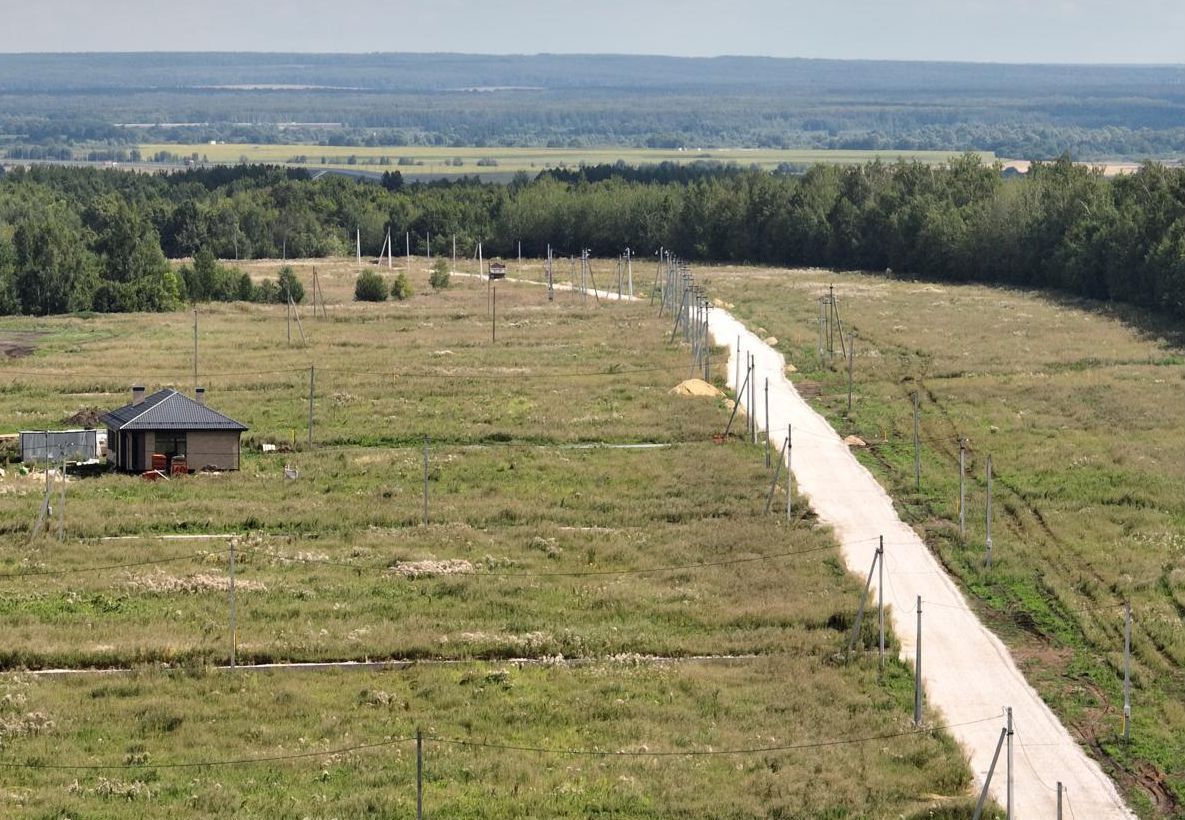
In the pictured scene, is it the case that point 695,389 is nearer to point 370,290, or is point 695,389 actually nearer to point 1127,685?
point 1127,685

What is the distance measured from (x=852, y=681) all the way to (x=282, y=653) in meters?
9.36

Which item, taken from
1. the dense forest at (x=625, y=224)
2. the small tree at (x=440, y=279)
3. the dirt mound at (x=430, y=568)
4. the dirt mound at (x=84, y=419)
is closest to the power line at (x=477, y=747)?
the dirt mound at (x=430, y=568)

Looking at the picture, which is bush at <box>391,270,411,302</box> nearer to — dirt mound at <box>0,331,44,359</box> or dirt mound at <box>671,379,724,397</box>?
dirt mound at <box>0,331,44,359</box>

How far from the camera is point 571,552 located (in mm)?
39344

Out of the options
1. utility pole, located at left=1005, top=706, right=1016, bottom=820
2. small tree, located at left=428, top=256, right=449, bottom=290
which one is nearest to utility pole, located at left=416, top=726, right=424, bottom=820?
utility pole, located at left=1005, top=706, right=1016, bottom=820

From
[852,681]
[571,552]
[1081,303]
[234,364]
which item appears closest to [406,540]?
[571,552]

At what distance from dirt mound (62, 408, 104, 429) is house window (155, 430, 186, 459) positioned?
20.1 ft

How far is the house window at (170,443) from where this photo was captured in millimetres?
47656

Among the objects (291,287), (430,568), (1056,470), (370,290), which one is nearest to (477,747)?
(430,568)

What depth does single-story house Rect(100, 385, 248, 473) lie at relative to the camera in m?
47.4

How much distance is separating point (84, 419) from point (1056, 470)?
87.1ft

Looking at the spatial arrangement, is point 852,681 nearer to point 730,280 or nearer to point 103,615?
point 103,615

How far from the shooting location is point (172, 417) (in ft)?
156

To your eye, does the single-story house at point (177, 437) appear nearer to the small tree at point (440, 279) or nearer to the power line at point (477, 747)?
the power line at point (477, 747)
